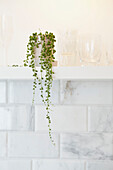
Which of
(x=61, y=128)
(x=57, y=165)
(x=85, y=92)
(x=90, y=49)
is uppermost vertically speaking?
(x=90, y=49)

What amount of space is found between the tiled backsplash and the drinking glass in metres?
0.15

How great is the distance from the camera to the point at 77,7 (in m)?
1.21

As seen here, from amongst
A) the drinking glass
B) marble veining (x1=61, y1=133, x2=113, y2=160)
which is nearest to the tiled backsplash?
marble veining (x1=61, y1=133, x2=113, y2=160)

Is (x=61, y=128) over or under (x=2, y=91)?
under

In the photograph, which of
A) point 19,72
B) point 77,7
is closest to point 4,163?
point 19,72

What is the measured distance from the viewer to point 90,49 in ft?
3.50

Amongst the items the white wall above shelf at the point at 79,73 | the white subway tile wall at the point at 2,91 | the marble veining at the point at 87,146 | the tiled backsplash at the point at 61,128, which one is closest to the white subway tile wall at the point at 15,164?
the tiled backsplash at the point at 61,128

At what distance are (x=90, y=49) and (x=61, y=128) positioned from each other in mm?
370

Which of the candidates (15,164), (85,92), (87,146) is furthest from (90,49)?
(15,164)

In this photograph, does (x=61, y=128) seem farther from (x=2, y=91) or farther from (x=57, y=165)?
(x=2, y=91)

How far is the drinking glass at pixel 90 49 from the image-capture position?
3.50ft

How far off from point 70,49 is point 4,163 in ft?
1.89

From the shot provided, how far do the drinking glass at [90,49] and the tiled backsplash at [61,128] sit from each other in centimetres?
15

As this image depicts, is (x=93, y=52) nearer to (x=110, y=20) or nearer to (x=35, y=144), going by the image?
(x=110, y=20)
